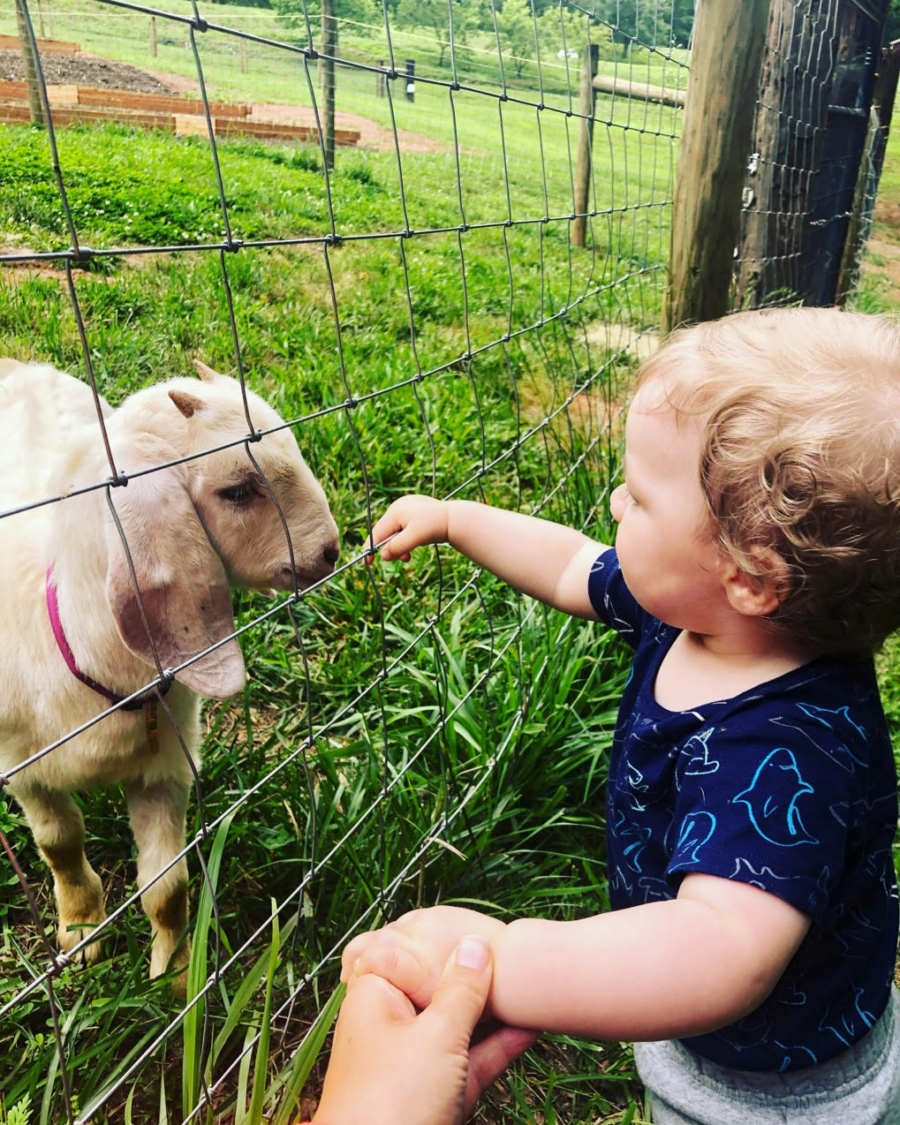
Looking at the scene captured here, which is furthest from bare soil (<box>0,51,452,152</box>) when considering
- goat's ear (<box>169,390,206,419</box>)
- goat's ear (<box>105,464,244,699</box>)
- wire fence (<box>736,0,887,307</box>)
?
goat's ear (<box>105,464,244,699</box>)

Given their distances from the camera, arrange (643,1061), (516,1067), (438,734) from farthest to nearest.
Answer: (438,734) < (516,1067) < (643,1061)

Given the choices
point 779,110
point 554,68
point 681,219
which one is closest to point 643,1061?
point 681,219

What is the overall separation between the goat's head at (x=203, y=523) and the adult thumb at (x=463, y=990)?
67 cm

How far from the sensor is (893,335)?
4.25ft

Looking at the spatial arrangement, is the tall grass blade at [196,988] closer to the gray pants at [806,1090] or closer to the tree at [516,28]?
the gray pants at [806,1090]

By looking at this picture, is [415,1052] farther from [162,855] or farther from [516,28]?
[516,28]

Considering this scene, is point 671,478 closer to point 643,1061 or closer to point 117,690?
point 643,1061

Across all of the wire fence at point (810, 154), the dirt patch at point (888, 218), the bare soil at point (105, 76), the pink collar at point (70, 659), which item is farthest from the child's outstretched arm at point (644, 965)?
the dirt patch at point (888, 218)

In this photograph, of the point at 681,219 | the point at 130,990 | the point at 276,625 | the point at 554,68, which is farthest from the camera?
the point at 554,68

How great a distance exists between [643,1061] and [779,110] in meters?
4.44

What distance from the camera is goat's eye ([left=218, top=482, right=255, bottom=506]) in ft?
6.49

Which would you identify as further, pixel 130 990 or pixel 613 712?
pixel 613 712

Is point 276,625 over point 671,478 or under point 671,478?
under

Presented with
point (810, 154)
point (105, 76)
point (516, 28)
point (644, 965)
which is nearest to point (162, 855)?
point (644, 965)
